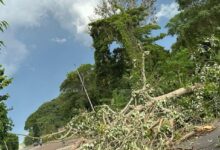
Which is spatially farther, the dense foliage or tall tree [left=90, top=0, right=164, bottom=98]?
tall tree [left=90, top=0, right=164, bottom=98]

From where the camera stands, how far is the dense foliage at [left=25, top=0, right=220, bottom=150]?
8.42 meters

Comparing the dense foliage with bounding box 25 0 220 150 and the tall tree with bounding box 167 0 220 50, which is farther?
the tall tree with bounding box 167 0 220 50

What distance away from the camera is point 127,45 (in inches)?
1435

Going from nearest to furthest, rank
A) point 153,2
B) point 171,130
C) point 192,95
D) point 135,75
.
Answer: point 171,130 → point 192,95 → point 135,75 → point 153,2

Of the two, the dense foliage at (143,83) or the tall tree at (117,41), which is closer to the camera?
the dense foliage at (143,83)

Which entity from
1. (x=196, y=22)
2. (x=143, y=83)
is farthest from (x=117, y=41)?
(x=143, y=83)

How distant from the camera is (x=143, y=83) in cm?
970

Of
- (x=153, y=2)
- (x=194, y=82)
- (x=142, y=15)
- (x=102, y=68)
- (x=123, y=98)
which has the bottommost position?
(x=194, y=82)

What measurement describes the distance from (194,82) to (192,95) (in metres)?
0.79

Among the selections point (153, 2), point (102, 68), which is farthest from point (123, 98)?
point (153, 2)

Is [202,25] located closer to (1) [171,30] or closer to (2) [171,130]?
(1) [171,30]

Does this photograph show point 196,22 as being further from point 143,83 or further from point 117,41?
point 143,83

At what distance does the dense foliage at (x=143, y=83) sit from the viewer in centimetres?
842

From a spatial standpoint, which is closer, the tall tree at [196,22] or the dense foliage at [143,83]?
→ the dense foliage at [143,83]
